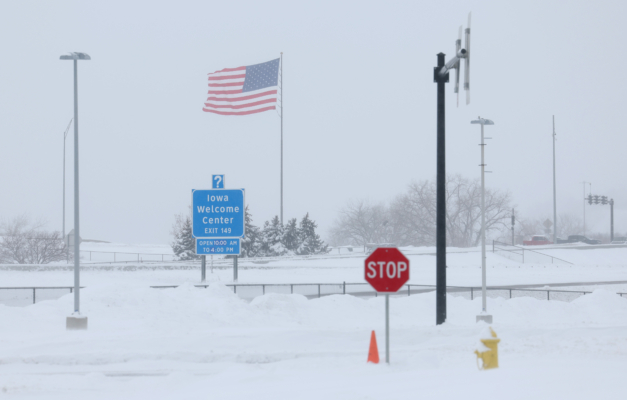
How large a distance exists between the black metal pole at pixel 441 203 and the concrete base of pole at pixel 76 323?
917 cm

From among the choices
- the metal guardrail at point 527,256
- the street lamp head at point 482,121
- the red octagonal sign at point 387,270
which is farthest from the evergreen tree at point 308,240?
the red octagonal sign at point 387,270

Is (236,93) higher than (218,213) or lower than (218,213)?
higher

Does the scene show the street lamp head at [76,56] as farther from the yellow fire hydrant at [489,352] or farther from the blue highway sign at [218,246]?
the yellow fire hydrant at [489,352]

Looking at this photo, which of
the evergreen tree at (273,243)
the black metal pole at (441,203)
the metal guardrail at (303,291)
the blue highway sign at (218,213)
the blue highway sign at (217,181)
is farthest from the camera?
the evergreen tree at (273,243)

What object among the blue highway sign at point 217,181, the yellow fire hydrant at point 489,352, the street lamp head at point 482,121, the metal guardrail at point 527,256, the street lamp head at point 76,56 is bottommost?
the metal guardrail at point 527,256

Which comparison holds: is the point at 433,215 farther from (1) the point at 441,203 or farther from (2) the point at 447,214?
(1) the point at 441,203

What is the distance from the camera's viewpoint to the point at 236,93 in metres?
30.8

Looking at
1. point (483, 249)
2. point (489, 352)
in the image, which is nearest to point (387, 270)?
point (489, 352)

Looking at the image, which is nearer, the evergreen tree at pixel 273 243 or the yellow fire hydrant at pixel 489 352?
the yellow fire hydrant at pixel 489 352

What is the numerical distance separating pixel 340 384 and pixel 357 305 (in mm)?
11886

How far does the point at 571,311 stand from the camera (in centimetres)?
2234

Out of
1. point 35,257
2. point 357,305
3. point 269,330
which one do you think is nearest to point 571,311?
point 357,305

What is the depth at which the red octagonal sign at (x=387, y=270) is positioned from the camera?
33.2 feet

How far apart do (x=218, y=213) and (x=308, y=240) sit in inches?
1406
